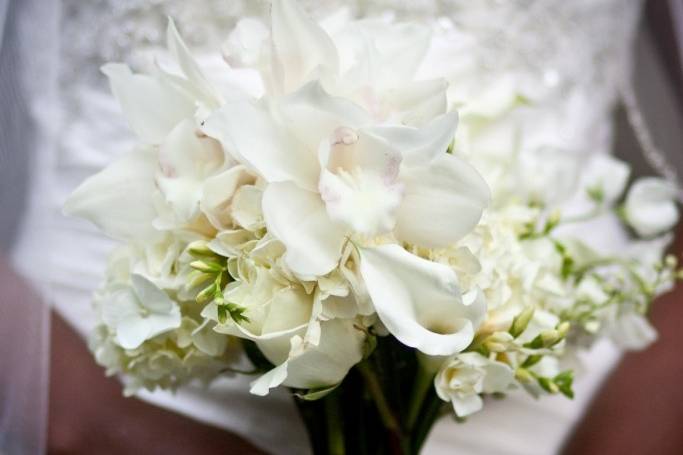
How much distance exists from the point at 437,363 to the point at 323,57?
21 centimetres

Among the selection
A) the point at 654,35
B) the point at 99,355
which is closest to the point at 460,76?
the point at 654,35

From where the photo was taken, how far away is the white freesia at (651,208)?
2.47 feet

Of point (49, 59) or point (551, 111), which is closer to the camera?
point (49, 59)

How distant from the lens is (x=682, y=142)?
92 centimetres

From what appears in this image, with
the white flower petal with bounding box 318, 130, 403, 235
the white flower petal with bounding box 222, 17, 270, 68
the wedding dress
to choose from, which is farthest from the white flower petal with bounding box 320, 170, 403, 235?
the wedding dress

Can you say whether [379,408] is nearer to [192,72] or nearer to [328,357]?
[328,357]

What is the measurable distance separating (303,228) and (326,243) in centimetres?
2

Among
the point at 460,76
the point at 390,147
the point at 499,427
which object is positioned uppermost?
the point at 390,147

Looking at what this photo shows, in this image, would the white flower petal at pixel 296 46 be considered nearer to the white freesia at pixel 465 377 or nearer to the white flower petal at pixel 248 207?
the white flower petal at pixel 248 207

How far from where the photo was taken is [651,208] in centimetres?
76

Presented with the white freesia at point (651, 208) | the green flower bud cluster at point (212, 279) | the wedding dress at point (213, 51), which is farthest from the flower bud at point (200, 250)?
the white freesia at point (651, 208)

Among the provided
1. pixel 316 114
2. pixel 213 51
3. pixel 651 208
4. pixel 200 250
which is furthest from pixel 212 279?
pixel 651 208

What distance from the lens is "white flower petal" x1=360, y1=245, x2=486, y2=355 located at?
0.45m

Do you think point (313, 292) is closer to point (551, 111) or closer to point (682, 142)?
point (551, 111)
